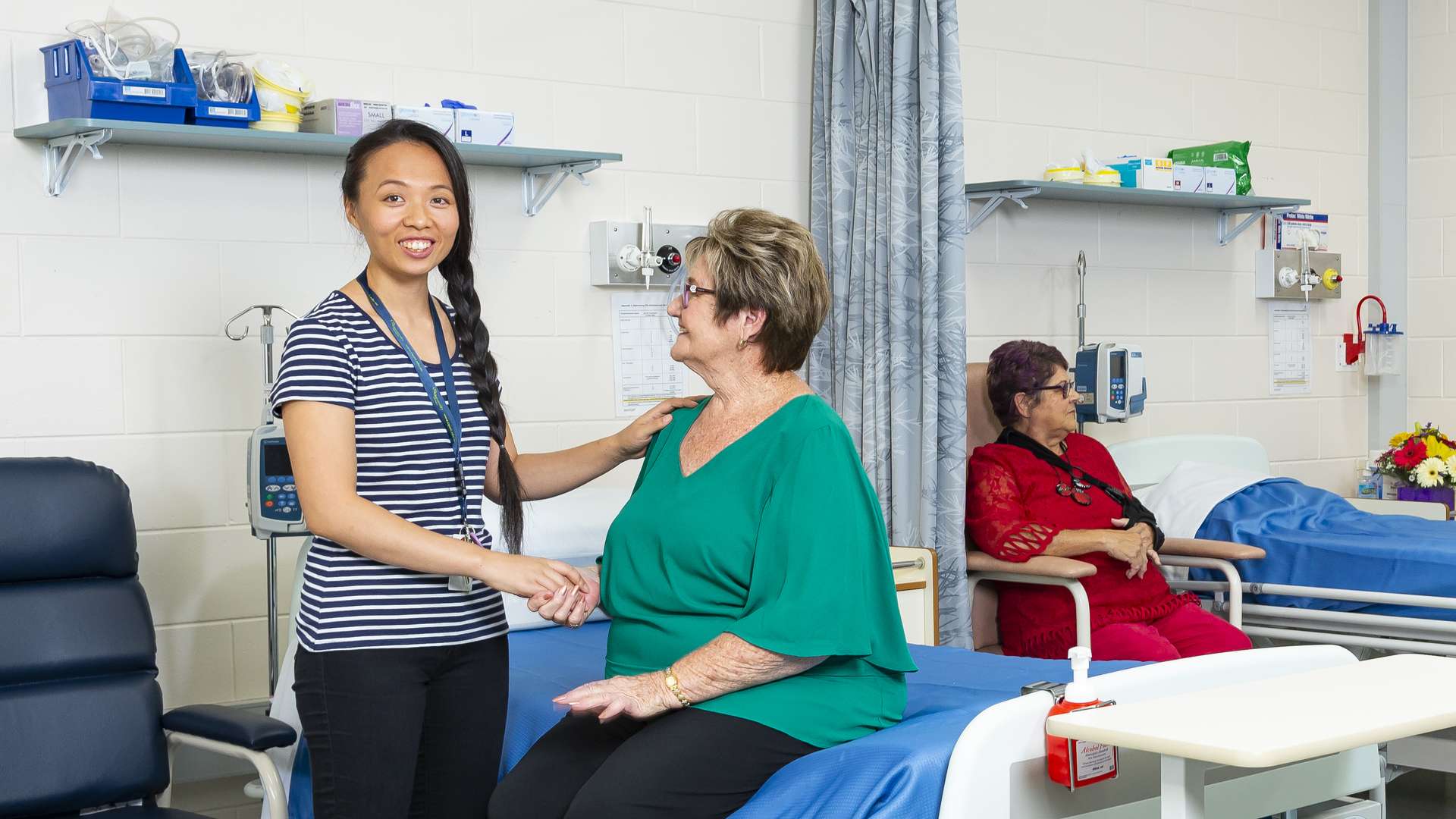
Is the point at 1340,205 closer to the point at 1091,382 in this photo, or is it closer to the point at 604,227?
the point at 1091,382

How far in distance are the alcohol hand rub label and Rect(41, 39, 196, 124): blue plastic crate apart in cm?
208

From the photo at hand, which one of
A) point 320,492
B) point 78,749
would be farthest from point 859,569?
point 78,749

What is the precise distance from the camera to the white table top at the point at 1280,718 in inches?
60.2

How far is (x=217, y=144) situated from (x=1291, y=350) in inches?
148

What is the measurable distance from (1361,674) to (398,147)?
4.98 feet

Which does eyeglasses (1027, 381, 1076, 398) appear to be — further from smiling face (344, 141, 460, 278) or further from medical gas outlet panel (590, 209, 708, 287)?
smiling face (344, 141, 460, 278)

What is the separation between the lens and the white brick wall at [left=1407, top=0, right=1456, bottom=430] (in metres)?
5.27

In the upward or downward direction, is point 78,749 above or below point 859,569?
below

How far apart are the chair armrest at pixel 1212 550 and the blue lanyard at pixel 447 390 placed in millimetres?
2304

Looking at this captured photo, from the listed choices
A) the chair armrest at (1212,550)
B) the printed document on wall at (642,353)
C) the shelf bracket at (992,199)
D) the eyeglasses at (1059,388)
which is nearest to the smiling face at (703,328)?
the printed document on wall at (642,353)

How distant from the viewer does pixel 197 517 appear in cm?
309

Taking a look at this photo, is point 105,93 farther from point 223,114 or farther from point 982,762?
point 982,762

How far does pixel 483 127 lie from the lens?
3213mm

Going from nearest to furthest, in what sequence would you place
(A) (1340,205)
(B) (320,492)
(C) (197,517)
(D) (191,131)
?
(B) (320,492) < (D) (191,131) < (C) (197,517) < (A) (1340,205)
